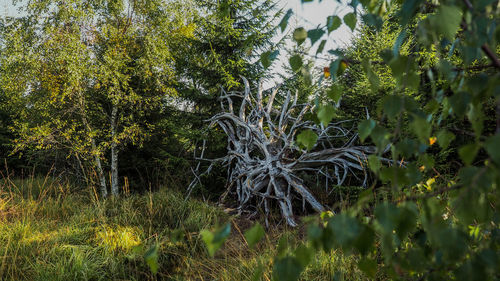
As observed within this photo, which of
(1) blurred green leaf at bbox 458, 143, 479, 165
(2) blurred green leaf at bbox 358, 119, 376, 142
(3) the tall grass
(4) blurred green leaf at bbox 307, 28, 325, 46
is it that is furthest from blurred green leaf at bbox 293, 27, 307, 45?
(3) the tall grass

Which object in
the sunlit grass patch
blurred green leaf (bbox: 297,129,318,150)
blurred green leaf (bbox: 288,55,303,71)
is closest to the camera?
blurred green leaf (bbox: 288,55,303,71)

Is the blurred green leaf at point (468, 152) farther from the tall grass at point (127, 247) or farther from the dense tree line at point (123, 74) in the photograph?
the dense tree line at point (123, 74)

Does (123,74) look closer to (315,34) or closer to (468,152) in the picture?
(315,34)

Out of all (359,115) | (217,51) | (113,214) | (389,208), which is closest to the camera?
(389,208)

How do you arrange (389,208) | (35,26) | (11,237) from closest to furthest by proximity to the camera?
1. (389,208)
2. (11,237)
3. (35,26)

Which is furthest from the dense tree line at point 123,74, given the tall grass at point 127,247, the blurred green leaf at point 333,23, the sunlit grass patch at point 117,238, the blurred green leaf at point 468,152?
the blurred green leaf at point 468,152

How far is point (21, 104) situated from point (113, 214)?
5.79m

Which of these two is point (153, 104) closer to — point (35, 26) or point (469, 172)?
point (35, 26)

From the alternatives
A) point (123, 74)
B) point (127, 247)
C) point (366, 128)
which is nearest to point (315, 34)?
point (366, 128)

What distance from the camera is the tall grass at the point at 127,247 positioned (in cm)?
234

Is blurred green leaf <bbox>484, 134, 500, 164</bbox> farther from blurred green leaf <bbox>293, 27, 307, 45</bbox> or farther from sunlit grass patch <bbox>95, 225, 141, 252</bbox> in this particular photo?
sunlit grass patch <bbox>95, 225, 141, 252</bbox>

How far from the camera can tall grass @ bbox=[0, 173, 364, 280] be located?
7.69 feet

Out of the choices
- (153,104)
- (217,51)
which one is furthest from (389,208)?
(153,104)

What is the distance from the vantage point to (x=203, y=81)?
606 centimetres
